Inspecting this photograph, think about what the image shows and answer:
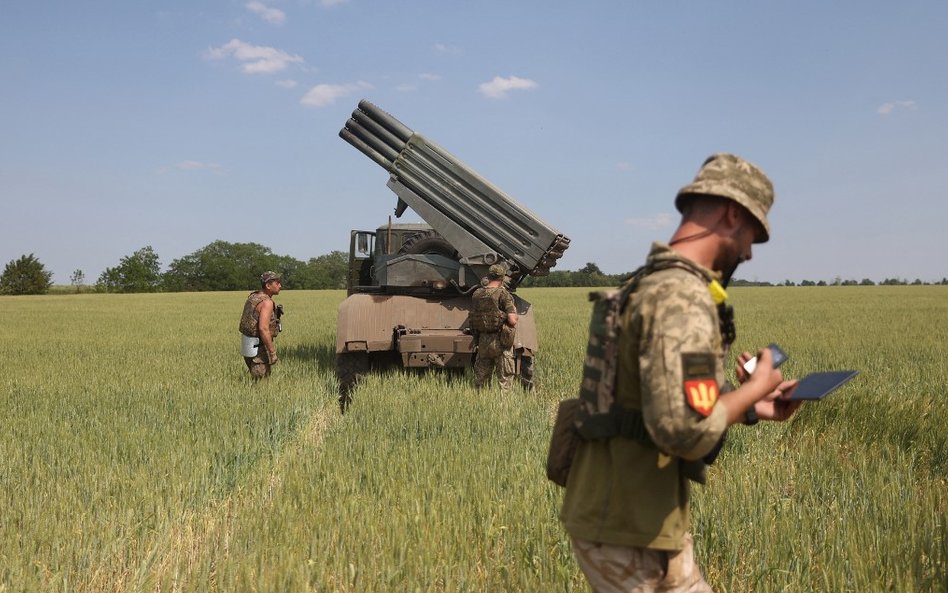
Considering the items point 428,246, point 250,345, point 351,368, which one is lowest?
point 351,368

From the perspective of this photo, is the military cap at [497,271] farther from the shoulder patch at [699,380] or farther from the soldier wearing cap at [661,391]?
the shoulder patch at [699,380]

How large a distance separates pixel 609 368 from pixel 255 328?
26.0 feet

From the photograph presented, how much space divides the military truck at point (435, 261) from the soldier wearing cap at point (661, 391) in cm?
693

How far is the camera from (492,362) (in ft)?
31.0

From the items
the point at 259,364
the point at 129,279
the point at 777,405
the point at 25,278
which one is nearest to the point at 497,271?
the point at 259,364

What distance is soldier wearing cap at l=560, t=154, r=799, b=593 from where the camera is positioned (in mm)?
2014

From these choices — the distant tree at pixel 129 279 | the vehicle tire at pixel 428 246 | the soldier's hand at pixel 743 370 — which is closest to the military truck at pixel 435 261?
the vehicle tire at pixel 428 246

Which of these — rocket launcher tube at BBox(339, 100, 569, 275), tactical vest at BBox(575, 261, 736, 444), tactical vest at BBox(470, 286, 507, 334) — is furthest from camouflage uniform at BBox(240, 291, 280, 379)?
tactical vest at BBox(575, 261, 736, 444)

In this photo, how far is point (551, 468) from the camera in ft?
8.01

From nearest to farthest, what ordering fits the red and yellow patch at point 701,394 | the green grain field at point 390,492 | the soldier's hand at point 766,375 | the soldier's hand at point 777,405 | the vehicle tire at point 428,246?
the red and yellow patch at point 701,394 < the soldier's hand at point 766,375 < the soldier's hand at point 777,405 < the green grain field at point 390,492 < the vehicle tire at point 428,246

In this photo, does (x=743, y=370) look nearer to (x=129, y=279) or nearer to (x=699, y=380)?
(x=699, y=380)

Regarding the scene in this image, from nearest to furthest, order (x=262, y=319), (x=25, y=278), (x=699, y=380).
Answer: (x=699, y=380)
(x=262, y=319)
(x=25, y=278)

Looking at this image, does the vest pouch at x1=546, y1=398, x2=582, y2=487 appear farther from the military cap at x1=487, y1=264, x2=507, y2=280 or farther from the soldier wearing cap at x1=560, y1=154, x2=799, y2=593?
the military cap at x1=487, y1=264, x2=507, y2=280

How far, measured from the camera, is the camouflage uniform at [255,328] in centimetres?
948
